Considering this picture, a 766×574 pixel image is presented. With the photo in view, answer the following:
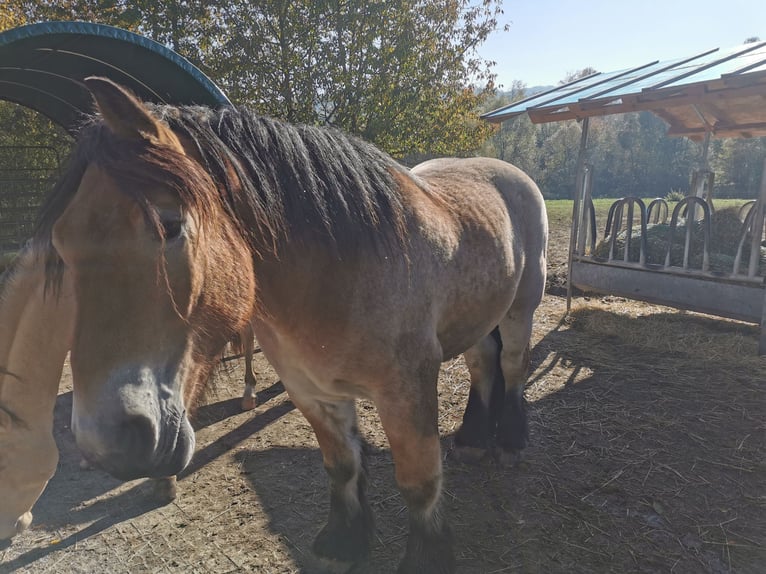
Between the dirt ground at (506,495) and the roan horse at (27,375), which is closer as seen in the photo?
the roan horse at (27,375)

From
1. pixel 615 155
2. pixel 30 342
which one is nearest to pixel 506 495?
pixel 30 342

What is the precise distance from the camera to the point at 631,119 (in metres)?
54.9

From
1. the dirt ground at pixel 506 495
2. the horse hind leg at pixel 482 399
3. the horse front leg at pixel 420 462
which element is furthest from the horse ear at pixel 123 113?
the horse hind leg at pixel 482 399

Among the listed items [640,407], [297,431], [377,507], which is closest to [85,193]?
[377,507]

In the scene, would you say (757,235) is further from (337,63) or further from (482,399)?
(337,63)

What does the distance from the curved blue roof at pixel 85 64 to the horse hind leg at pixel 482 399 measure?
224 cm

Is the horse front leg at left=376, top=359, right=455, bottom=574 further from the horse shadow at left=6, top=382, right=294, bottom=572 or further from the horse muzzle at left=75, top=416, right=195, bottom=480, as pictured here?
the horse shadow at left=6, top=382, right=294, bottom=572

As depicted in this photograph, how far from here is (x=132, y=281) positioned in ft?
3.50

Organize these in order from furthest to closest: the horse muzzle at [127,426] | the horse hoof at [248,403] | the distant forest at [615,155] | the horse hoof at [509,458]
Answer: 1. the distant forest at [615,155]
2. the horse hoof at [248,403]
3. the horse hoof at [509,458]
4. the horse muzzle at [127,426]

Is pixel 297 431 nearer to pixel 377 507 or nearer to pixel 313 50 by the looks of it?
pixel 377 507

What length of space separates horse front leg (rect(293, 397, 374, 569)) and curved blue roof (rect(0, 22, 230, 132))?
166cm

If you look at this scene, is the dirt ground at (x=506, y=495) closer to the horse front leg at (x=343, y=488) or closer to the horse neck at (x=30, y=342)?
the horse front leg at (x=343, y=488)

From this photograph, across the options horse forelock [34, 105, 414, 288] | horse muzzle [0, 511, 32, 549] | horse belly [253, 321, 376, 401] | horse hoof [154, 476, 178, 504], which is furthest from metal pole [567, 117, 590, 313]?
horse muzzle [0, 511, 32, 549]

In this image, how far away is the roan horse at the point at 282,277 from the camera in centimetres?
106
